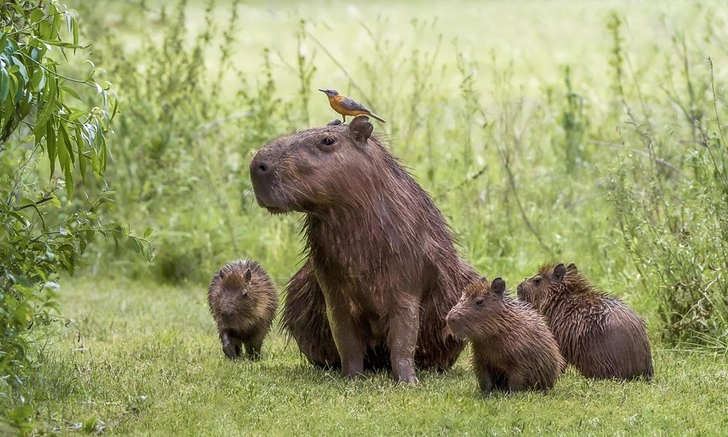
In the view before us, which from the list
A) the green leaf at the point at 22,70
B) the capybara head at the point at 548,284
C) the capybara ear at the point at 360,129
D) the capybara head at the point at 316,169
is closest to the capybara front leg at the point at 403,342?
the capybara head at the point at 316,169

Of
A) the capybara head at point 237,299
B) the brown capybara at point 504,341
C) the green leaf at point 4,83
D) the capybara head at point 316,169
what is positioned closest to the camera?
the green leaf at point 4,83

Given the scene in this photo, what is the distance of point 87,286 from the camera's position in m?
11.3

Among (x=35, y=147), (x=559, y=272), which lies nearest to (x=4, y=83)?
(x=35, y=147)

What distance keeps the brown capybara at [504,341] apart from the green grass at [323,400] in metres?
0.13

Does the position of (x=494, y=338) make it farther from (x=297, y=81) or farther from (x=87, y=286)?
(x=297, y=81)

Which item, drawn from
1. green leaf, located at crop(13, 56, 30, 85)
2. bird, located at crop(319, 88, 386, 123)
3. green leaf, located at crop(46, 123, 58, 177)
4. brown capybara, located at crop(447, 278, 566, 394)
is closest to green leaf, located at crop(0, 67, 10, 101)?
green leaf, located at crop(13, 56, 30, 85)

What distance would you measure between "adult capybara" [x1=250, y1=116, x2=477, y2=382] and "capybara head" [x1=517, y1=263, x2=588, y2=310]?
0.43 meters

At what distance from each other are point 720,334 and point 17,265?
4468 millimetres

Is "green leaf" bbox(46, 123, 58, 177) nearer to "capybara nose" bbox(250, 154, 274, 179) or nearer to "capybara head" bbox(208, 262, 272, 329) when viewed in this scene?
"capybara nose" bbox(250, 154, 274, 179)

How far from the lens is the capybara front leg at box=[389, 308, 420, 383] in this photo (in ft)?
23.3

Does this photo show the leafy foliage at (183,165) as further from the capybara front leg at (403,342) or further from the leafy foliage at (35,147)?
the leafy foliage at (35,147)

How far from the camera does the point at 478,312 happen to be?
6789 mm

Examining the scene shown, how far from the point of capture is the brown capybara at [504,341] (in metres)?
6.73

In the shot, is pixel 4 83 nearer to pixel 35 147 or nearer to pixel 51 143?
pixel 51 143
